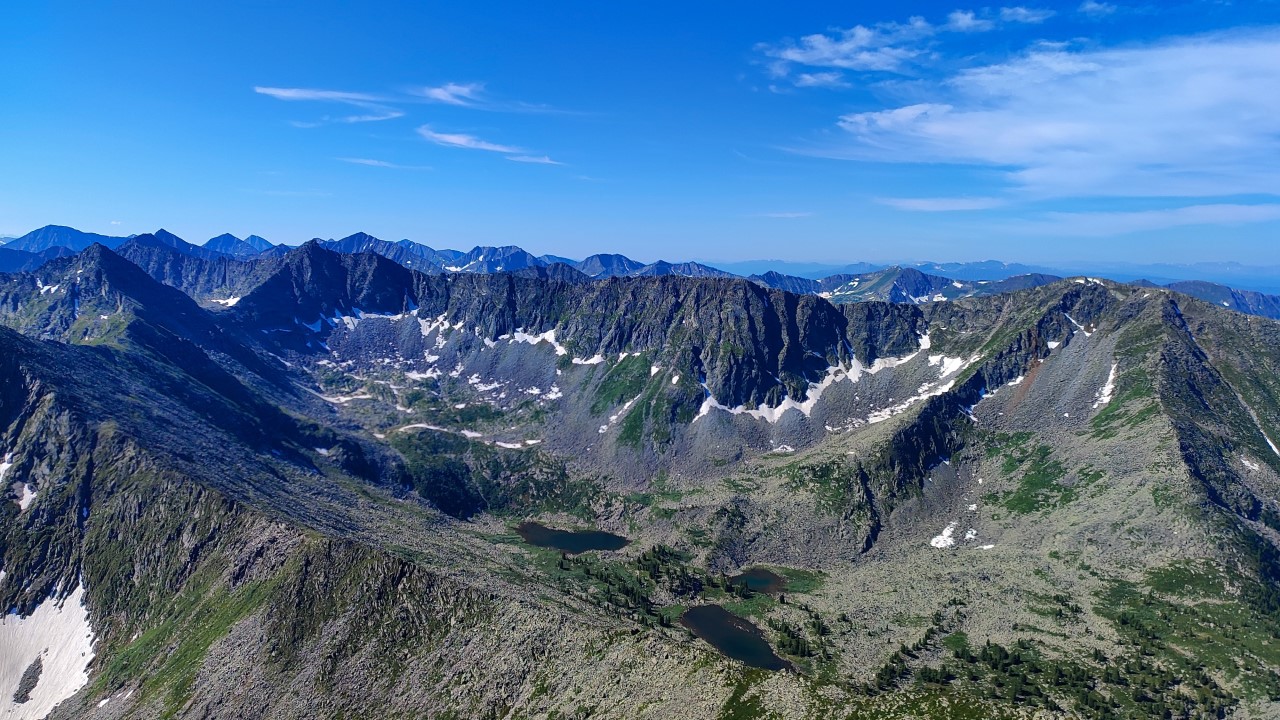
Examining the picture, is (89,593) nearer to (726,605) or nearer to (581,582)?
(581,582)

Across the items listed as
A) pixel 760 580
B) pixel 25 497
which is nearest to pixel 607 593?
pixel 760 580

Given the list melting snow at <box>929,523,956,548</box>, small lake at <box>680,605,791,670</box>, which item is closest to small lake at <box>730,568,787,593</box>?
small lake at <box>680,605,791,670</box>

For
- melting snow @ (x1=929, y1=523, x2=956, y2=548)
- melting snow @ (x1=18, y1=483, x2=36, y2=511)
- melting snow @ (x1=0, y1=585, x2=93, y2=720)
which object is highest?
melting snow @ (x1=18, y1=483, x2=36, y2=511)

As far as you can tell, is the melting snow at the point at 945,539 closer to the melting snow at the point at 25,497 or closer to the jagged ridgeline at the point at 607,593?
the jagged ridgeline at the point at 607,593

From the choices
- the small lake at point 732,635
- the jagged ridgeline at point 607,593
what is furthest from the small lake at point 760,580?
the small lake at point 732,635

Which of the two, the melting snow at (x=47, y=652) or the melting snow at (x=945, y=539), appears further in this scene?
the melting snow at (x=945, y=539)

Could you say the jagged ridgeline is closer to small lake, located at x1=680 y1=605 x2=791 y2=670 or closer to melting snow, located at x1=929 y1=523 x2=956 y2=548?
small lake, located at x1=680 y1=605 x2=791 y2=670

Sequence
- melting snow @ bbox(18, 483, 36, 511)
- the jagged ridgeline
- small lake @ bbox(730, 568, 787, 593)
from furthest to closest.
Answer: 1. small lake @ bbox(730, 568, 787, 593)
2. melting snow @ bbox(18, 483, 36, 511)
3. the jagged ridgeline

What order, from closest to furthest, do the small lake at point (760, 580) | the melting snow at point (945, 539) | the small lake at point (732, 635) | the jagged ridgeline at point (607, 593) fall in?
the jagged ridgeline at point (607, 593), the small lake at point (732, 635), the small lake at point (760, 580), the melting snow at point (945, 539)
